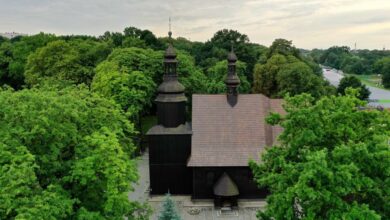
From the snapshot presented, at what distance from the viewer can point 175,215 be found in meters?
17.8

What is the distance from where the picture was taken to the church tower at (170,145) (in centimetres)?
2605

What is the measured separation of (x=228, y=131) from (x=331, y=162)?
13169mm

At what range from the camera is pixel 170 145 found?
1027 inches

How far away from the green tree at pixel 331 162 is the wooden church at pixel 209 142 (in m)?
9.72

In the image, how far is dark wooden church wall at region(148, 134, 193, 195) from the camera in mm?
26047

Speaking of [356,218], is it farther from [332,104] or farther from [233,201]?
[233,201]

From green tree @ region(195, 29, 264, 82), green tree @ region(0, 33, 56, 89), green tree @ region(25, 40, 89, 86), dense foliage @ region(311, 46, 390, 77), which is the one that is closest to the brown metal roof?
green tree @ region(25, 40, 89, 86)

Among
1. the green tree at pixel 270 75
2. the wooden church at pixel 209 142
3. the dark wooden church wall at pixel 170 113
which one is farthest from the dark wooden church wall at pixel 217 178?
the green tree at pixel 270 75

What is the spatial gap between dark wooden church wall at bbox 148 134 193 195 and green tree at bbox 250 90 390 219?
11.4 m

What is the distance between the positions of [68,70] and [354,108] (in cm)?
4056

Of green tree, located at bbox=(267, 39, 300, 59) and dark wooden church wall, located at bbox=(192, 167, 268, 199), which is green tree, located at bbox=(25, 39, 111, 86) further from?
dark wooden church wall, located at bbox=(192, 167, 268, 199)

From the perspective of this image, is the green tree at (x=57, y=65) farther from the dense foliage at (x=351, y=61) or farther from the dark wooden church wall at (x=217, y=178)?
the dense foliage at (x=351, y=61)

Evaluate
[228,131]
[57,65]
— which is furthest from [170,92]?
[57,65]

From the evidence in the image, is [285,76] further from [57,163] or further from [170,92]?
[57,163]
